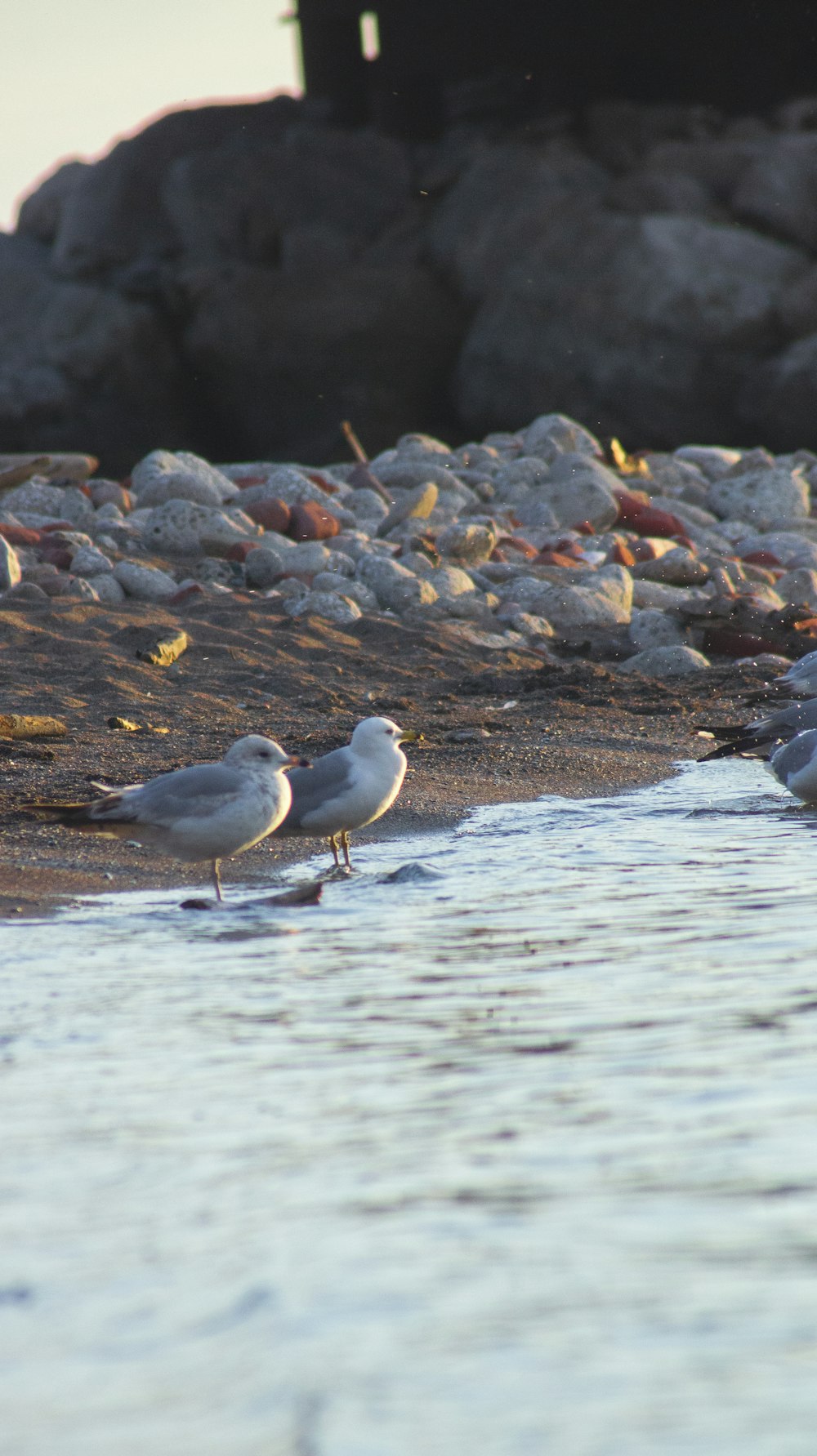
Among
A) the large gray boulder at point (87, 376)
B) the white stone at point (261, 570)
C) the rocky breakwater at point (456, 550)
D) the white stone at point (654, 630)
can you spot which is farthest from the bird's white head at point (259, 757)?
the large gray boulder at point (87, 376)

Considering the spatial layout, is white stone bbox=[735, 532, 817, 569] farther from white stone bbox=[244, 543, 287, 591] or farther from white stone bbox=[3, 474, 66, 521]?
white stone bbox=[3, 474, 66, 521]

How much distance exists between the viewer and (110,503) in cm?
1247

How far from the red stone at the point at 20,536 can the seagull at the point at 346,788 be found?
560 centimetres

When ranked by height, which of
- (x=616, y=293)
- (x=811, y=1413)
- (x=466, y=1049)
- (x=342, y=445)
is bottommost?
(x=342, y=445)

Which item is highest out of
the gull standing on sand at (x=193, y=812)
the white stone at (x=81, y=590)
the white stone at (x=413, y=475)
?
the gull standing on sand at (x=193, y=812)

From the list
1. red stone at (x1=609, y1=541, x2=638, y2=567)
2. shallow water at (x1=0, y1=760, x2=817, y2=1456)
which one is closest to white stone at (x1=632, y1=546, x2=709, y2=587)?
red stone at (x1=609, y1=541, x2=638, y2=567)

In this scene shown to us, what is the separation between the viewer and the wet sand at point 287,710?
576 cm

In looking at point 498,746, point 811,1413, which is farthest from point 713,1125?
point 498,746

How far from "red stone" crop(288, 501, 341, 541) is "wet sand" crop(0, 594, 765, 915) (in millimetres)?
1904

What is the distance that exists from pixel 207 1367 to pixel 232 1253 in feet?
1.00

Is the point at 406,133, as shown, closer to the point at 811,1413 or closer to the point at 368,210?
the point at 368,210

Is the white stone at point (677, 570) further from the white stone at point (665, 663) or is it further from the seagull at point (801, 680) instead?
the seagull at point (801, 680)

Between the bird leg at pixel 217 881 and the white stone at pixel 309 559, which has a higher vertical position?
the bird leg at pixel 217 881

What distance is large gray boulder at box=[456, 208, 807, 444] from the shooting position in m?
22.0
